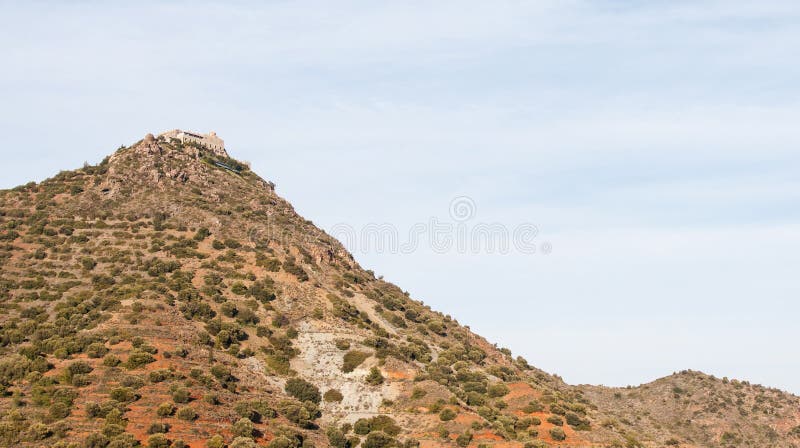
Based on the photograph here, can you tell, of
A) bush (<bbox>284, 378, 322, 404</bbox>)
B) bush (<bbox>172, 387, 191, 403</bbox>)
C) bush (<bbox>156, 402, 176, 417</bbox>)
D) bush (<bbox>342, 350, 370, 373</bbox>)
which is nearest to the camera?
bush (<bbox>156, 402, 176, 417</bbox>)

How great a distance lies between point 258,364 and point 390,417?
17132 millimetres

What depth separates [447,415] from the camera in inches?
3418

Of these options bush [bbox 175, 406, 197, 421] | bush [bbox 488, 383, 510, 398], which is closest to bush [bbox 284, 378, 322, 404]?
bush [bbox 175, 406, 197, 421]

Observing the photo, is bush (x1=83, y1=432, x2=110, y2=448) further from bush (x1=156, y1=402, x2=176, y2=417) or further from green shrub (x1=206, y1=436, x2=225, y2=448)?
green shrub (x1=206, y1=436, x2=225, y2=448)

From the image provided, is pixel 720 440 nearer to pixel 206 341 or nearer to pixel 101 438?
pixel 206 341

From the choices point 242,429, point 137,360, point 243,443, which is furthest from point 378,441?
point 137,360

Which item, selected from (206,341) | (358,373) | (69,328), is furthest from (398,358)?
(69,328)

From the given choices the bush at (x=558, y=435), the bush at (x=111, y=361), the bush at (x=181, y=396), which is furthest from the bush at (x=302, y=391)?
the bush at (x=558, y=435)

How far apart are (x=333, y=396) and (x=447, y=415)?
13.3 metres

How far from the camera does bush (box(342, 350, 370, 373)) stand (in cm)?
9638

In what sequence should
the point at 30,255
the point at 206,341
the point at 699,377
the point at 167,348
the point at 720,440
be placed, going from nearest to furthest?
1. the point at 167,348
2. the point at 206,341
3. the point at 30,255
4. the point at 720,440
5. the point at 699,377

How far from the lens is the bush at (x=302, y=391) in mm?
91625

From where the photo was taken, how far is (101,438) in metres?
67.0

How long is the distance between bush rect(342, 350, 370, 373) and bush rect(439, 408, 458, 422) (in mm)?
13459
